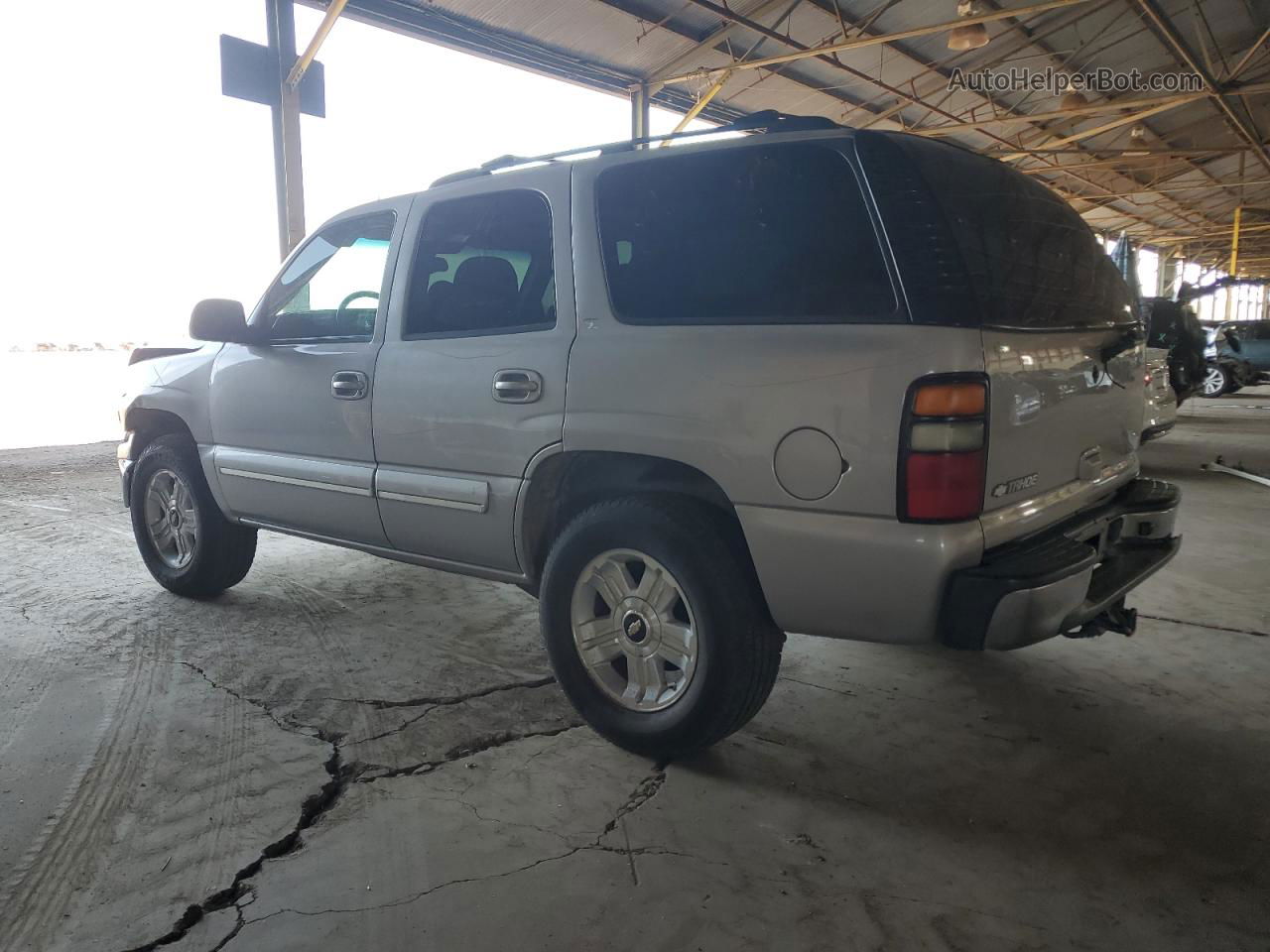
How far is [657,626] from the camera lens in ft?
8.76

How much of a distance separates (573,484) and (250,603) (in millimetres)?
2226

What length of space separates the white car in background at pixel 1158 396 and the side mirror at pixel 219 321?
19.6 ft

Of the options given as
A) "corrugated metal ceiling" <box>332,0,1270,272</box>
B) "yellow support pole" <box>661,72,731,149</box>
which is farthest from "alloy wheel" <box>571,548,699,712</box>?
"yellow support pole" <box>661,72,731,149</box>

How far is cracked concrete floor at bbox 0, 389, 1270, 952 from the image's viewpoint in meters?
1.99

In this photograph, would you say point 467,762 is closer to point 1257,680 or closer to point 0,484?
point 1257,680

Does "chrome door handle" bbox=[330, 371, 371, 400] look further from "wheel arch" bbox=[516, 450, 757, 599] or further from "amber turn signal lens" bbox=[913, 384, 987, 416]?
"amber turn signal lens" bbox=[913, 384, 987, 416]

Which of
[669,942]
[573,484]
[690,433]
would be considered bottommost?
[669,942]

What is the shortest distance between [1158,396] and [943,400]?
5716 millimetres

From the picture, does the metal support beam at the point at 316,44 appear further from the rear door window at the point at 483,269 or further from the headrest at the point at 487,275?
the headrest at the point at 487,275

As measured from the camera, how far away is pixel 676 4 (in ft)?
38.3

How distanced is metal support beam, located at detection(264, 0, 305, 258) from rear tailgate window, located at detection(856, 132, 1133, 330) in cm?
863

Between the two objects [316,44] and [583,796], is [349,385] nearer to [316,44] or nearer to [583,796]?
[583,796]

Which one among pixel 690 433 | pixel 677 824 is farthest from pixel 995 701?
pixel 690 433

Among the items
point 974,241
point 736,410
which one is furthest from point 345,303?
point 974,241
